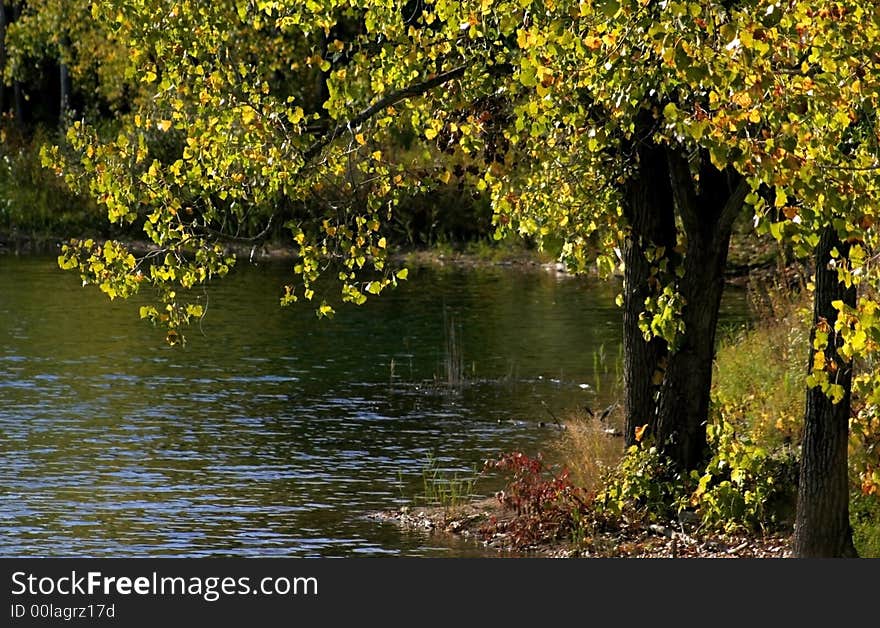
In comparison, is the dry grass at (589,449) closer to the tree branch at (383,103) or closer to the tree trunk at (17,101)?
the tree branch at (383,103)

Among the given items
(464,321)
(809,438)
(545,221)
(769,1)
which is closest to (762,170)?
(769,1)

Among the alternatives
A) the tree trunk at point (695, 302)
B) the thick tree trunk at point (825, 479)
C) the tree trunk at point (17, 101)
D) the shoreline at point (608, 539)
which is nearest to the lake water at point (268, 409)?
the shoreline at point (608, 539)

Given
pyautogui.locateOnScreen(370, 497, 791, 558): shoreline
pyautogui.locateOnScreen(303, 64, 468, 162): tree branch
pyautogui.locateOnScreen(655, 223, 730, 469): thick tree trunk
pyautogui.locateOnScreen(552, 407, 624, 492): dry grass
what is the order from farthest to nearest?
pyautogui.locateOnScreen(552, 407, 624, 492): dry grass → pyautogui.locateOnScreen(655, 223, 730, 469): thick tree trunk → pyautogui.locateOnScreen(370, 497, 791, 558): shoreline → pyautogui.locateOnScreen(303, 64, 468, 162): tree branch

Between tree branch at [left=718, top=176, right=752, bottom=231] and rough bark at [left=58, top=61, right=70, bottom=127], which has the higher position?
rough bark at [left=58, top=61, right=70, bottom=127]

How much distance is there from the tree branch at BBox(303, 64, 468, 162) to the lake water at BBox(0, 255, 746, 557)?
12.4 ft

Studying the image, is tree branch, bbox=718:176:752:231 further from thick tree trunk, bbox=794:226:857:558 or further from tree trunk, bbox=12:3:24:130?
tree trunk, bbox=12:3:24:130

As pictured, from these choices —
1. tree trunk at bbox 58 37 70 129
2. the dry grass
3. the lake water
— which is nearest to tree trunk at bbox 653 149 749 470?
the dry grass

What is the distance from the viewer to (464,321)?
32188 millimetres

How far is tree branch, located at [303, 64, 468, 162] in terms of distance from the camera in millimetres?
13812

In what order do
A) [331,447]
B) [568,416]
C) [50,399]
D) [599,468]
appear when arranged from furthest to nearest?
[50,399], [568,416], [331,447], [599,468]

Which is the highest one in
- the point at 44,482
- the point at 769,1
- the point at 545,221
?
the point at 769,1

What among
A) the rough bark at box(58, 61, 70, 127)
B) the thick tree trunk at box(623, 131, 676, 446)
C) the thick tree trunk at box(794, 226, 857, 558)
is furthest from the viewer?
the rough bark at box(58, 61, 70, 127)

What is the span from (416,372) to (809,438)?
14.2m

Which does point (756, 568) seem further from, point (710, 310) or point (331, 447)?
point (331, 447)
